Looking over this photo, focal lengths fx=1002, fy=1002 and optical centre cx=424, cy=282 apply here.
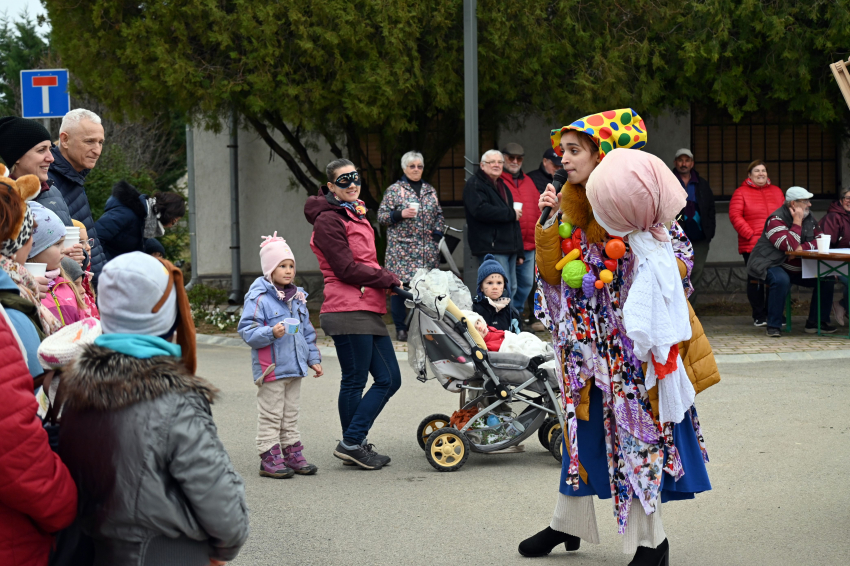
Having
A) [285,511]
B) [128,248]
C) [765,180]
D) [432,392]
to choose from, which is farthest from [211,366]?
[765,180]

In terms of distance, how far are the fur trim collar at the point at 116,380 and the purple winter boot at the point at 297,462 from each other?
3.69m

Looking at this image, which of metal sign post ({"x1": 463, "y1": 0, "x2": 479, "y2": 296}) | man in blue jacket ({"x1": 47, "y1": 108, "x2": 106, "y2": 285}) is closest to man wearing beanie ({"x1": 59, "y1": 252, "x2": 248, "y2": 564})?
man in blue jacket ({"x1": 47, "y1": 108, "x2": 106, "y2": 285})

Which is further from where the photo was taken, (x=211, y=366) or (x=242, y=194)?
(x=242, y=194)

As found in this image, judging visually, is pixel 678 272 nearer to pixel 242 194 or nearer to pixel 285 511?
pixel 285 511

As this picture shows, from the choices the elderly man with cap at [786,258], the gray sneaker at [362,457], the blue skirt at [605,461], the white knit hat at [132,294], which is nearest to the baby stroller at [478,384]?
the gray sneaker at [362,457]

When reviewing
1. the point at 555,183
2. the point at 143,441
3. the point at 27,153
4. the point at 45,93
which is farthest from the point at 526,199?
Result: the point at 143,441

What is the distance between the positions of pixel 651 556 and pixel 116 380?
8.25ft

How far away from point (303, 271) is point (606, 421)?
41.7ft

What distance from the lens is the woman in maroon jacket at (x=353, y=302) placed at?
636cm

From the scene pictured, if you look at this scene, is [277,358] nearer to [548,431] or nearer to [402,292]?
[402,292]

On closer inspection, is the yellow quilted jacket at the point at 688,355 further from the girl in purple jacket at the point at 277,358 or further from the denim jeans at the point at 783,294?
the denim jeans at the point at 783,294

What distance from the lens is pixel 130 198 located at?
683 centimetres

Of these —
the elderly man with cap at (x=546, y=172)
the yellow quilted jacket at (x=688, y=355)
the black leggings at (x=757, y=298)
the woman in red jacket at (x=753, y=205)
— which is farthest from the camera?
the woman in red jacket at (x=753, y=205)

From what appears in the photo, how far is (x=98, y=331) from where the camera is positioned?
10.1 ft
